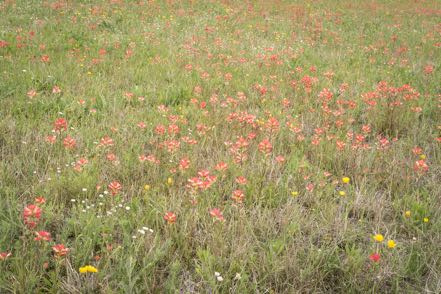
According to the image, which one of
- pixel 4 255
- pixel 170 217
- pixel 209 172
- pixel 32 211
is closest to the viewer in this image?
pixel 4 255

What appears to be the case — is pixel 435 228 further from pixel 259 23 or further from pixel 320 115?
pixel 259 23

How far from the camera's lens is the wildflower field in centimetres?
271

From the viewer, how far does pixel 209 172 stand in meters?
3.78

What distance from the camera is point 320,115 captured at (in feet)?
18.5

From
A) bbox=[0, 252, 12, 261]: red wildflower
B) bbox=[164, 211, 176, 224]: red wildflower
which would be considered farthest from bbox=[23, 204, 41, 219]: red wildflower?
bbox=[164, 211, 176, 224]: red wildflower

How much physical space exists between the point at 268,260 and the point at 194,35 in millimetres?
8064

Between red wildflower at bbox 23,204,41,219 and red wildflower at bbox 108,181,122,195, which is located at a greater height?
red wildflower at bbox 23,204,41,219

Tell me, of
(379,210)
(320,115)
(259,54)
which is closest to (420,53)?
(259,54)

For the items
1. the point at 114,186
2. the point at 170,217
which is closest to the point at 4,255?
the point at 114,186

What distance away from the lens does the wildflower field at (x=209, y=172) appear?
8.89ft

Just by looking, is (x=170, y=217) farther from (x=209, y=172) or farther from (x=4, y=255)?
(x=4, y=255)

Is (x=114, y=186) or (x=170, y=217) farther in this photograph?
(x=114, y=186)

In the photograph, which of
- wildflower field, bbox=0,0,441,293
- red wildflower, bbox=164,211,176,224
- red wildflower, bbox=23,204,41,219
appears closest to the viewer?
red wildflower, bbox=23,204,41,219

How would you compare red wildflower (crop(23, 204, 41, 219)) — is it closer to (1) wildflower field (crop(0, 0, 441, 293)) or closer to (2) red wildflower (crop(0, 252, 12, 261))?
(1) wildflower field (crop(0, 0, 441, 293))
